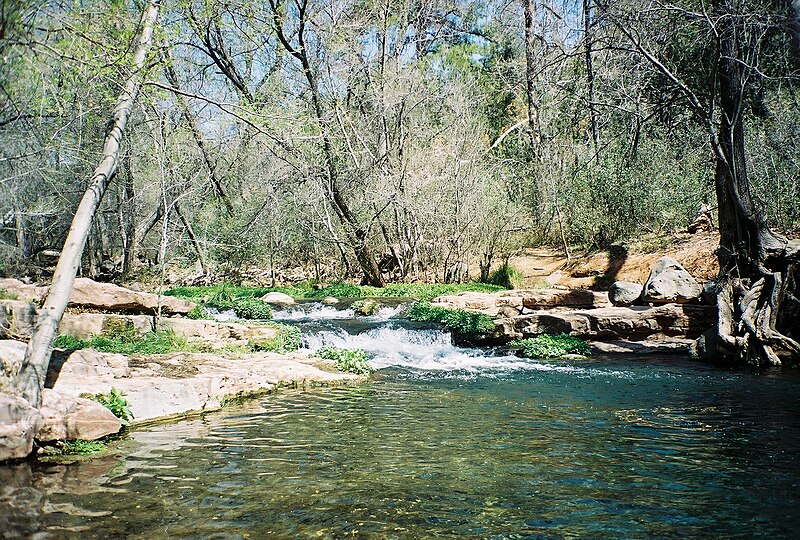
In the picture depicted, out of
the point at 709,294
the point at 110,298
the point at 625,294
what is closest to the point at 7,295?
the point at 110,298

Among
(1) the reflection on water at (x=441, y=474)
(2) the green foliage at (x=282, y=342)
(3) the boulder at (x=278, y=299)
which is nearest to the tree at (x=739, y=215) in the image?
(1) the reflection on water at (x=441, y=474)

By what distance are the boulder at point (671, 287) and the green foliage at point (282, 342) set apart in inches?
330

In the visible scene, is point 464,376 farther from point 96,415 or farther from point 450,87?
point 450,87

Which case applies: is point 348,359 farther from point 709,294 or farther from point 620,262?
point 620,262

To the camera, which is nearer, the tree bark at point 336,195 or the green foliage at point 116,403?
the green foliage at point 116,403

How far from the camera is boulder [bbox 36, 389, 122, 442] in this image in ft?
18.9

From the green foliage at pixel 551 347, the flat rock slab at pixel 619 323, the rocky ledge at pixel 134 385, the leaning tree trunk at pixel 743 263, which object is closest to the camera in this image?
the rocky ledge at pixel 134 385

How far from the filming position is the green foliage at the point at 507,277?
78.3ft

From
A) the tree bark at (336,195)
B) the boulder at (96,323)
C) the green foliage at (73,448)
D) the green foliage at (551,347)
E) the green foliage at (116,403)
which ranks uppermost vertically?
the tree bark at (336,195)

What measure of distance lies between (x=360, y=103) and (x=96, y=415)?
18717mm

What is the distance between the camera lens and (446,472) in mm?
5211

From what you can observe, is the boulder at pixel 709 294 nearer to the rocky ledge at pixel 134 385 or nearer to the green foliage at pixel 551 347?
the green foliage at pixel 551 347

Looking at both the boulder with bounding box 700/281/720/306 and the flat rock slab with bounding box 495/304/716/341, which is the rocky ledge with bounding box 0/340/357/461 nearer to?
the flat rock slab with bounding box 495/304/716/341

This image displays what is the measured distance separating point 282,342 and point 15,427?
691cm
